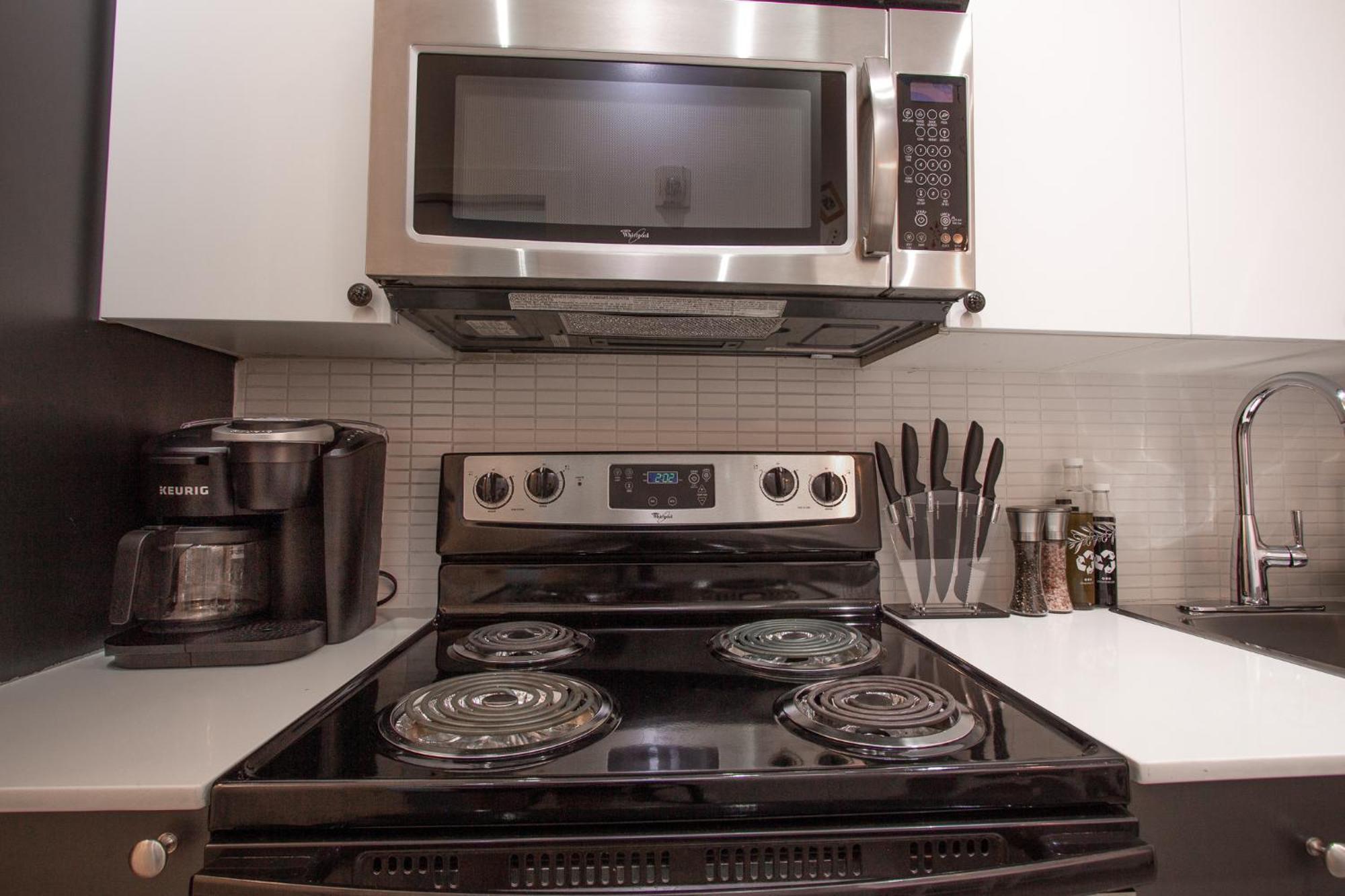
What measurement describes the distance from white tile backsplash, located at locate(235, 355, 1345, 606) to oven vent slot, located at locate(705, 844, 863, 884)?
0.78 m

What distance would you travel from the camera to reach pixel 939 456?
4.14 ft

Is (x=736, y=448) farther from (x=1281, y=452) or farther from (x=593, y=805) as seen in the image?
(x=1281, y=452)

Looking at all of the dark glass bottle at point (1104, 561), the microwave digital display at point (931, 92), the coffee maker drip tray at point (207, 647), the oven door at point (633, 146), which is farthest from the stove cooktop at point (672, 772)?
the microwave digital display at point (931, 92)

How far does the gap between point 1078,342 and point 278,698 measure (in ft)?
3.98

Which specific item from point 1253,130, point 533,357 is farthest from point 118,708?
point 1253,130

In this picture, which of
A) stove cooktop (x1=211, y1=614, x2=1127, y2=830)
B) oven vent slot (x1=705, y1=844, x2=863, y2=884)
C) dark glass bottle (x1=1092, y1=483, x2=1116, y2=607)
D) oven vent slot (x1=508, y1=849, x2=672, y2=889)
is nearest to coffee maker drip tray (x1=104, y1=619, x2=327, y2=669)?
stove cooktop (x1=211, y1=614, x2=1127, y2=830)

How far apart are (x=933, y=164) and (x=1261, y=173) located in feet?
1.81

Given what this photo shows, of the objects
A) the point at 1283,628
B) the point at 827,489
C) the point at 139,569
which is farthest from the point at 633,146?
the point at 1283,628

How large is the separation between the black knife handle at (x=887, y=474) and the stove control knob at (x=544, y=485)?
1.85 ft

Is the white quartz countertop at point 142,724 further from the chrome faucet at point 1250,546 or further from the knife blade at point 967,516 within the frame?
the chrome faucet at point 1250,546

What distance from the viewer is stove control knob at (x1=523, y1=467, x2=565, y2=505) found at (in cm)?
116

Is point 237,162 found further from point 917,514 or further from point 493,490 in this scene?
point 917,514

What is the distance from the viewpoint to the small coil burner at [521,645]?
95 centimetres

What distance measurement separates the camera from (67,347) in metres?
0.91
